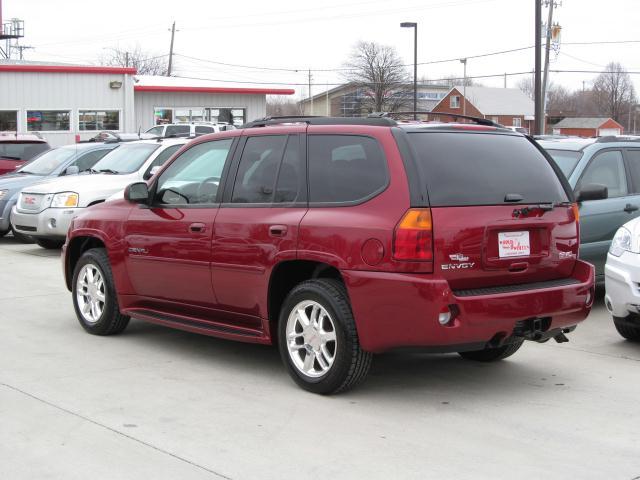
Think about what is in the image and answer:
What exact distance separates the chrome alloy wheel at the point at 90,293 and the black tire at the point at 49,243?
6680mm

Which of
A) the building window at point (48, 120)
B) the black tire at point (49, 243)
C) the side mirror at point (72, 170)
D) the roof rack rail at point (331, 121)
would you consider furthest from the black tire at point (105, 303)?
the building window at point (48, 120)

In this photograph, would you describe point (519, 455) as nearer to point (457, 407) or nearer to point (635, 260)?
Answer: point (457, 407)

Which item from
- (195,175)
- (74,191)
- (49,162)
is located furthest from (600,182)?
(49,162)

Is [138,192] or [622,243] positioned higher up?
[138,192]

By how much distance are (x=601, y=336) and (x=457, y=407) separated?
2.94 m

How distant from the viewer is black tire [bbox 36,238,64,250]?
1426 centimetres

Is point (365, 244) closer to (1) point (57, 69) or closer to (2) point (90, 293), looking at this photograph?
(2) point (90, 293)

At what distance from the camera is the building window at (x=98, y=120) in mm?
35125

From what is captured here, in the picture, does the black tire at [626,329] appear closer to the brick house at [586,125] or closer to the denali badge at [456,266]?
the denali badge at [456,266]

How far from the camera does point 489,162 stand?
18.9 ft

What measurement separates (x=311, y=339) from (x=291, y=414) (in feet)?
1.85

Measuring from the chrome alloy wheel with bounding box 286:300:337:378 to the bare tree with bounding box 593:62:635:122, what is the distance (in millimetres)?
131020

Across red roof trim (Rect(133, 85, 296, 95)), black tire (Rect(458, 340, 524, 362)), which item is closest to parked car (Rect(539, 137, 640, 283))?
black tire (Rect(458, 340, 524, 362))

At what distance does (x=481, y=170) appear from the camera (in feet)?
18.6
